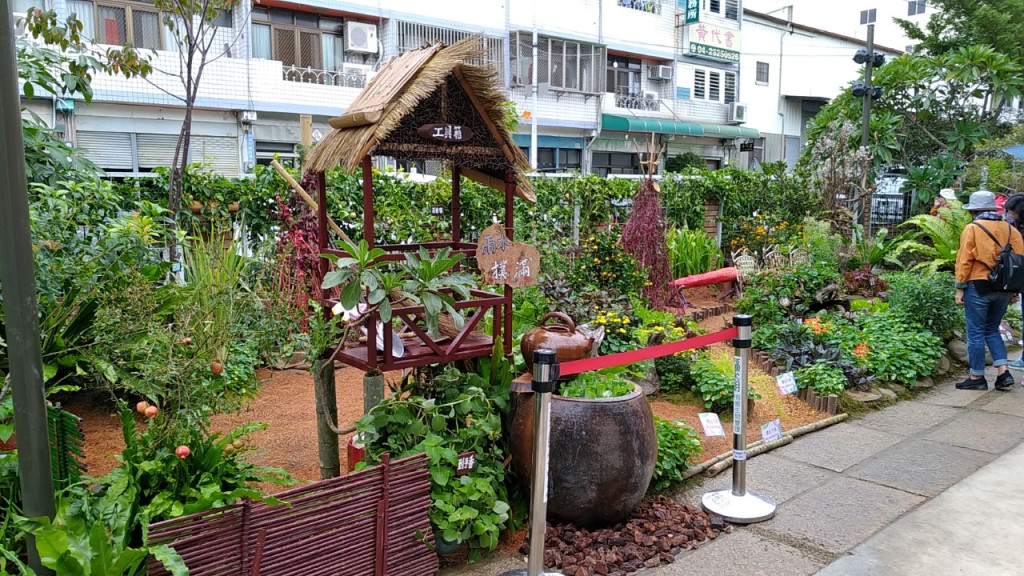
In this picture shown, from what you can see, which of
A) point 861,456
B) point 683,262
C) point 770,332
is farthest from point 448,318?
point 683,262

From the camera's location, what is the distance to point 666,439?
4.88 m

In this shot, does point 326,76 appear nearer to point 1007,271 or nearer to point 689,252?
point 689,252

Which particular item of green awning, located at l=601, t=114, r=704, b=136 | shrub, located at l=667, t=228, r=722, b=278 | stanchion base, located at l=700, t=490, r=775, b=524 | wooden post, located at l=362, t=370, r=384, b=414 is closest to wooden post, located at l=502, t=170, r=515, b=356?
wooden post, located at l=362, t=370, r=384, b=414

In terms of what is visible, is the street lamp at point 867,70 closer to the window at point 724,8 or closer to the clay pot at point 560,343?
the clay pot at point 560,343

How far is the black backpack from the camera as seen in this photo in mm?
6758

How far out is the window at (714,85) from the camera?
94.3 ft

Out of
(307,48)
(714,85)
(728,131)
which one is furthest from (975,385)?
(714,85)

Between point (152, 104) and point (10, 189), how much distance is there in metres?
15.1

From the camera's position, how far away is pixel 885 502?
Answer: 460 cm

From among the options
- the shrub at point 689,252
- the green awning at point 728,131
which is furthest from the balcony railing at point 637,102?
the shrub at point 689,252

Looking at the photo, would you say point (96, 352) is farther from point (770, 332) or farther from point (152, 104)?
point (152, 104)

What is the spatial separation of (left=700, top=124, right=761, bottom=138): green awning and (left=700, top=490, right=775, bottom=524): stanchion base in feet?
82.2

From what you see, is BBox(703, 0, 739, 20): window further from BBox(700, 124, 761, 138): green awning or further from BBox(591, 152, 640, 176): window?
BBox(591, 152, 640, 176): window

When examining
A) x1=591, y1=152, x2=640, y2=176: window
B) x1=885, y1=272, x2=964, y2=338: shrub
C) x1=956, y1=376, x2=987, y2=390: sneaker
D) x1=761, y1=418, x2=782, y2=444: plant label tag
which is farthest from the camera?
x1=591, y1=152, x2=640, y2=176: window
